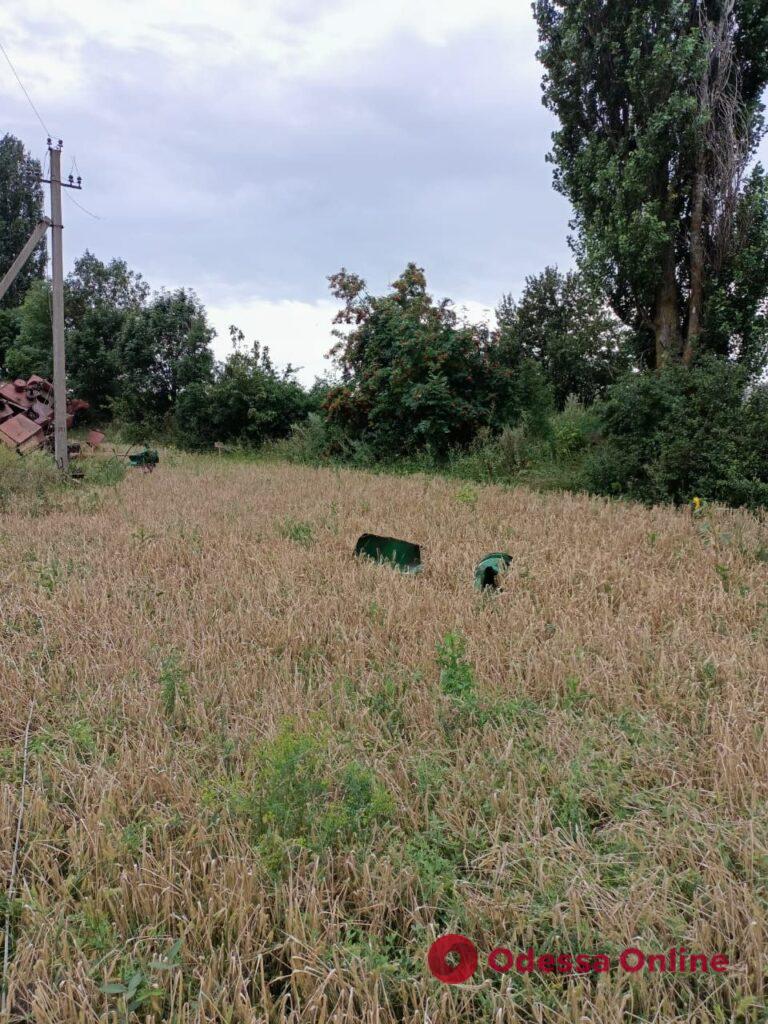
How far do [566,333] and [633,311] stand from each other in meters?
15.9

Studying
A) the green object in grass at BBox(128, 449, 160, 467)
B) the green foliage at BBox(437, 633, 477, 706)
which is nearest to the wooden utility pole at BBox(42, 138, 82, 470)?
the green object in grass at BBox(128, 449, 160, 467)

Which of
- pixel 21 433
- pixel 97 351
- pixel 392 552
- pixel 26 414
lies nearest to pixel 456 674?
pixel 392 552

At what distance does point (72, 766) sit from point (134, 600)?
7.30 ft

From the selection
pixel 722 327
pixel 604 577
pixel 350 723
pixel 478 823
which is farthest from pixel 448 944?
pixel 722 327

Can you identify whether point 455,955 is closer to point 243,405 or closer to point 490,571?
point 490,571

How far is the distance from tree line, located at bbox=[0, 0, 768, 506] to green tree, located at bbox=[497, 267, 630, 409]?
10133 mm

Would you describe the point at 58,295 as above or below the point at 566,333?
below

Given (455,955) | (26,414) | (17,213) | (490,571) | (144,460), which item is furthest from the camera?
(17,213)

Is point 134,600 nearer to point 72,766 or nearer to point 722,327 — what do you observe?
point 72,766

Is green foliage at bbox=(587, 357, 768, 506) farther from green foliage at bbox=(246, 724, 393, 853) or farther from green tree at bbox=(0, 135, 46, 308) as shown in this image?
green tree at bbox=(0, 135, 46, 308)

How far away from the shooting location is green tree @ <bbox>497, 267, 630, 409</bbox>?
26.2 metres

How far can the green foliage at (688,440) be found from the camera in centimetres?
868

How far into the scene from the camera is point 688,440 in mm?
9102

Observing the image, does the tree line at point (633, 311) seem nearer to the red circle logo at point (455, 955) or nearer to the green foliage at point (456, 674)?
the green foliage at point (456, 674)
